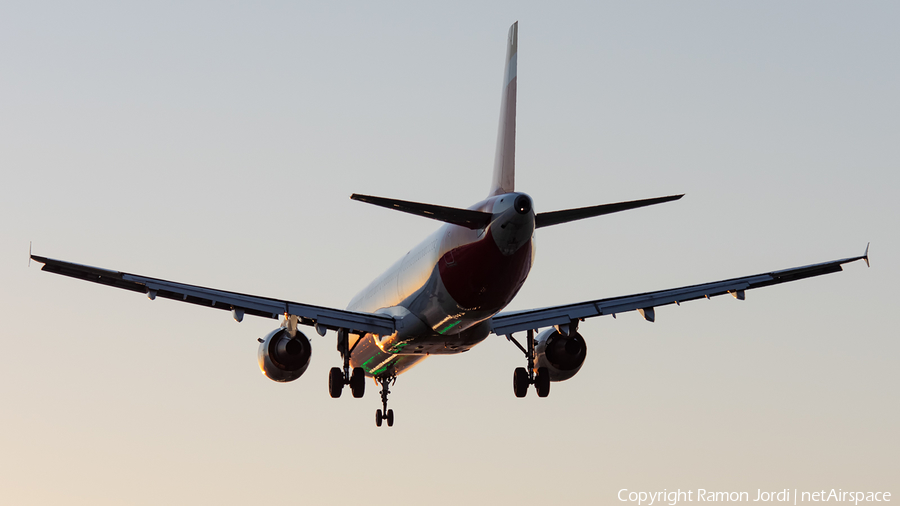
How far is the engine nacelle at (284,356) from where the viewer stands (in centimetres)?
3819

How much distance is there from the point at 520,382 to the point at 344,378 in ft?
21.6

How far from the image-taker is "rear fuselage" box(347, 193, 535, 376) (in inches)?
1188

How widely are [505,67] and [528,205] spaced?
8882 mm

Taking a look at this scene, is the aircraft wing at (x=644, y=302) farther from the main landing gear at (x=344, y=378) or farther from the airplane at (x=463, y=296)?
the main landing gear at (x=344, y=378)

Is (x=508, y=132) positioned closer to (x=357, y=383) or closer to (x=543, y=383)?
(x=543, y=383)

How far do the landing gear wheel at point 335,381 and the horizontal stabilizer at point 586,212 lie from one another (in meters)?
11.9

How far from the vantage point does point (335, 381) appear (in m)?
39.3

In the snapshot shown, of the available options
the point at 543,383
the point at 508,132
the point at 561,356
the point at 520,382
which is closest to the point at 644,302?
the point at 561,356

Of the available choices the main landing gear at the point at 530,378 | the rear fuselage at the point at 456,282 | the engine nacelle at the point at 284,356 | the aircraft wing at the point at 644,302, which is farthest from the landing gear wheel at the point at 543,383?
the engine nacelle at the point at 284,356

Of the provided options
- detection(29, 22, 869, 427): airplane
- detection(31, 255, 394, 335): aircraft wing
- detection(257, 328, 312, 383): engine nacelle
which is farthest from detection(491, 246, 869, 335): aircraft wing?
detection(257, 328, 312, 383): engine nacelle

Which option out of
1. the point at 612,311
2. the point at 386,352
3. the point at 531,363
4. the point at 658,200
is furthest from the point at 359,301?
the point at 658,200

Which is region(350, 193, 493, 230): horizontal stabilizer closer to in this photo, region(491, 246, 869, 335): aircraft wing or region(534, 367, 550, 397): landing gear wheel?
region(491, 246, 869, 335): aircraft wing

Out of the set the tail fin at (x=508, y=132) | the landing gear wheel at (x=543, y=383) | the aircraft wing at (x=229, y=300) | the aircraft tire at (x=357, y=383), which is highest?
the tail fin at (x=508, y=132)

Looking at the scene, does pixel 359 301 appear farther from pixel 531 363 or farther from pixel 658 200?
pixel 658 200
